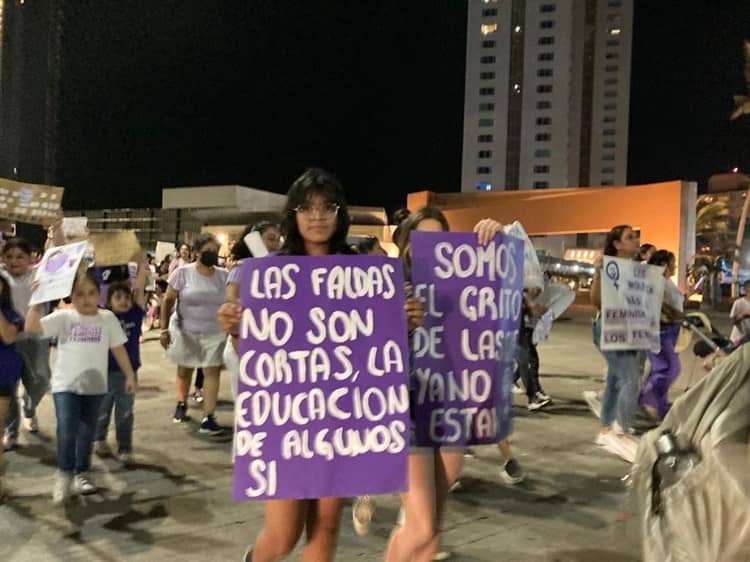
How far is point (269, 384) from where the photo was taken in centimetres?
245

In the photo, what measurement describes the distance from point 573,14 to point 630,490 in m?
95.7

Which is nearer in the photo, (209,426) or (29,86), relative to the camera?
(209,426)

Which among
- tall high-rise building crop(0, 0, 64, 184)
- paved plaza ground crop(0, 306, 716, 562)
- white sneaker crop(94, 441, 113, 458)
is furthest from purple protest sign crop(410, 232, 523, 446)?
tall high-rise building crop(0, 0, 64, 184)

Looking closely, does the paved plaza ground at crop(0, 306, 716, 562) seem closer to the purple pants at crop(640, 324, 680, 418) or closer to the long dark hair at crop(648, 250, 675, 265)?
the purple pants at crop(640, 324, 680, 418)

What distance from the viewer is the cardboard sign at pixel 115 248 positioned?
5656 millimetres

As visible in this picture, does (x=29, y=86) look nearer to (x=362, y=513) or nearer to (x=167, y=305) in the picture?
(x=167, y=305)

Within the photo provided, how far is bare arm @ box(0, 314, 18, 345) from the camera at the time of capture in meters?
4.31

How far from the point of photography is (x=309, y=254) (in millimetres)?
2754

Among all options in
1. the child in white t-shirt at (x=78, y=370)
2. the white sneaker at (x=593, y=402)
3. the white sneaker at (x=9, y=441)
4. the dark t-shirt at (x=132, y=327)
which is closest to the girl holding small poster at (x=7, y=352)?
the child in white t-shirt at (x=78, y=370)

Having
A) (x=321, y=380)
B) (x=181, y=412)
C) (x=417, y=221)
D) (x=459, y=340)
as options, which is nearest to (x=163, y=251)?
(x=181, y=412)

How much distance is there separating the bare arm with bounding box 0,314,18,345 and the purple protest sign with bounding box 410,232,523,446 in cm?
300

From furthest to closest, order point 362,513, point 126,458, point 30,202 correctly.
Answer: point 30,202 → point 126,458 → point 362,513

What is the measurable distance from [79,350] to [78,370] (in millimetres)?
144

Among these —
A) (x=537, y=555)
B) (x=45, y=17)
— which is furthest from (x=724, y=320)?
(x=45, y=17)
